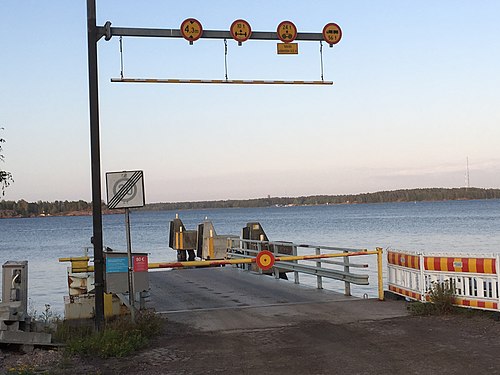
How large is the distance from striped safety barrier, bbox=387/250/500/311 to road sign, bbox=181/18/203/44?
5.92 meters

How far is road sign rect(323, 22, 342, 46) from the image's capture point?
1385 centimetres

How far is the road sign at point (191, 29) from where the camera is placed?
13141 mm

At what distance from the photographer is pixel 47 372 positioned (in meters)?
9.20

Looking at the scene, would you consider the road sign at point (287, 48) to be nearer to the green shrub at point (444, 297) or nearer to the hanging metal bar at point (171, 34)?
the hanging metal bar at point (171, 34)

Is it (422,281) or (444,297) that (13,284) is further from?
(444,297)

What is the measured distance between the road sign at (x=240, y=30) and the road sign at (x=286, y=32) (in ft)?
2.03

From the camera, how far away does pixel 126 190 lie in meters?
12.6

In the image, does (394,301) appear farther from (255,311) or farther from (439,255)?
(255,311)

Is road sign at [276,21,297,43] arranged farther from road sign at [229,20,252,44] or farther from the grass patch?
A: the grass patch

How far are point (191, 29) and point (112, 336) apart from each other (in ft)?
18.3

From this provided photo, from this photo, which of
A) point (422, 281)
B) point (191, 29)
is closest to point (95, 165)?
A: point (191, 29)

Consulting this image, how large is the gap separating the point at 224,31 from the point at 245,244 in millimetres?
14863

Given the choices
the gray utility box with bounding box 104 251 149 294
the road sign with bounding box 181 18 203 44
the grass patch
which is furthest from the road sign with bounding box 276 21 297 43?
the grass patch

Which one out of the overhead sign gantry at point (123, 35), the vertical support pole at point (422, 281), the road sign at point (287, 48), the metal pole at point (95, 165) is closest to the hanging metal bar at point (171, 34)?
the overhead sign gantry at point (123, 35)
